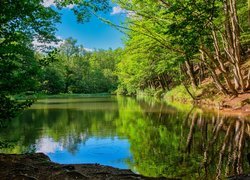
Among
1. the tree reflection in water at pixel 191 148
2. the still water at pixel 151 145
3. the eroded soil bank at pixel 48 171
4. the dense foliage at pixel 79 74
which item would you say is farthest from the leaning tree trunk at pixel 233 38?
the dense foliage at pixel 79 74

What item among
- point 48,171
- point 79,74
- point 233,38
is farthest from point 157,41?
point 79,74

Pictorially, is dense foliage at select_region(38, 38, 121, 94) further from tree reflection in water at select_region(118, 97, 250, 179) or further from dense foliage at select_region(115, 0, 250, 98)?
tree reflection in water at select_region(118, 97, 250, 179)

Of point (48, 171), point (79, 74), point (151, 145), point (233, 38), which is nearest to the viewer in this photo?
point (48, 171)

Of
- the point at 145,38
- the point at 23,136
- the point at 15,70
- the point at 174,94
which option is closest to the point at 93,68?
the point at 174,94

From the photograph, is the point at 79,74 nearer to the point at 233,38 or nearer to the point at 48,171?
the point at 233,38

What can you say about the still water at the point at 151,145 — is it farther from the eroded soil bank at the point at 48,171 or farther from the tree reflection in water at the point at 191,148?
the eroded soil bank at the point at 48,171

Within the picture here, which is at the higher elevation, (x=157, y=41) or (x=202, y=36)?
(x=157, y=41)

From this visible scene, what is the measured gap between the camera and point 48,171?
8.70 metres

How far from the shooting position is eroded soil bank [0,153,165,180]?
27.0 ft

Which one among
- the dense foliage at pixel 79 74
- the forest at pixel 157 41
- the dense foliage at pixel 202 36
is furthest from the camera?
the dense foliage at pixel 79 74

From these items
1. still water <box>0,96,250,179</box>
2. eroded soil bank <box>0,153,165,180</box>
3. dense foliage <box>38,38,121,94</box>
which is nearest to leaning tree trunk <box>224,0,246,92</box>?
still water <box>0,96,250,179</box>

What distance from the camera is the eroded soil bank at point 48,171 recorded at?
8.22 m

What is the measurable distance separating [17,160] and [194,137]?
8.97 m

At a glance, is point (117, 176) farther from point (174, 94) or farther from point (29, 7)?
point (174, 94)
